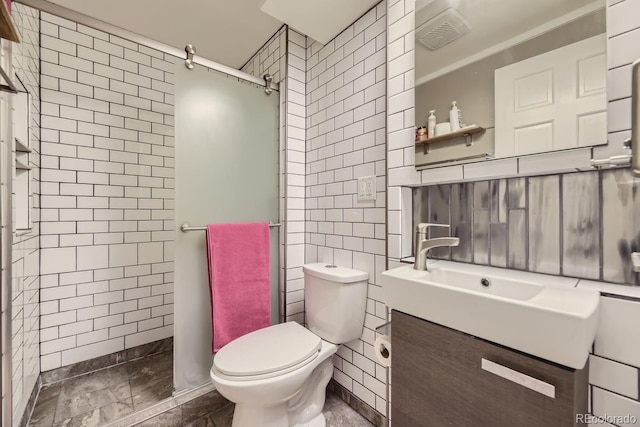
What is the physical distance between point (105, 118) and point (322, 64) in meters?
1.60

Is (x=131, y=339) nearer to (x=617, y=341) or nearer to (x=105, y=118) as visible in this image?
(x=105, y=118)

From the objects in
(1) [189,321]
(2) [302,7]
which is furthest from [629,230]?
(1) [189,321]

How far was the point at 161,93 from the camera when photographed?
6.97 ft

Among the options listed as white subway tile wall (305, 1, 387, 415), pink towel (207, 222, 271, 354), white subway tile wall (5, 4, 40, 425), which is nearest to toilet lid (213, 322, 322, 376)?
pink towel (207, 222, 271, 354)

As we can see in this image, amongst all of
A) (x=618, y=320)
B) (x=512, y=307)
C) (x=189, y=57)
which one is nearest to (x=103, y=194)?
(x=189, y=57)

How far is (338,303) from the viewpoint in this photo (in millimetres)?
1347

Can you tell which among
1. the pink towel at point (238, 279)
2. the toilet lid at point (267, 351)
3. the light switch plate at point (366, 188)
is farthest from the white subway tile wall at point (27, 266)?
the light switch plate at point (366, 188)

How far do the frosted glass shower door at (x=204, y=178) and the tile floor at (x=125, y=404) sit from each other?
0.49 feet

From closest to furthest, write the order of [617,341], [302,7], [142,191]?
[617,341] → [302,7] → [142,191]

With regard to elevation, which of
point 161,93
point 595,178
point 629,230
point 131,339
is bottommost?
point 131,339

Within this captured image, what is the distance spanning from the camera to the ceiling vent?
106cm

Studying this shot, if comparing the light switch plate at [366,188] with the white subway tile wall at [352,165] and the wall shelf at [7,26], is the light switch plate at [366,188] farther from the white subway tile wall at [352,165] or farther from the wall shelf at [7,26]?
the wall shelf at [7,26]

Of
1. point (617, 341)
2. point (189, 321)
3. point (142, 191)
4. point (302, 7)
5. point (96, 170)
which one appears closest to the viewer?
point (617, 341)

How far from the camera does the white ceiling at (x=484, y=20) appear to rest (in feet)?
2.77
